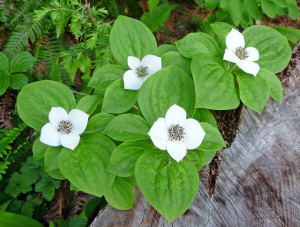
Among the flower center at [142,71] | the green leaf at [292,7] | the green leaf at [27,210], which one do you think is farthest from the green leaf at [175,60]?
the green leaf at [27,210]

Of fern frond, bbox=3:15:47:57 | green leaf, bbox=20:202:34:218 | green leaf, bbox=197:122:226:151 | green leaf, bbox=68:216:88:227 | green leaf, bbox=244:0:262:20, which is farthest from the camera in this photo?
fern frond, bbox=3:15:47:57

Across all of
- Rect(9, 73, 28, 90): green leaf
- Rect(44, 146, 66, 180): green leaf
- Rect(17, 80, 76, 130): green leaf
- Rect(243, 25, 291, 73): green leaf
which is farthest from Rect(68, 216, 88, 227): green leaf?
Rect(243, 25, 291, 73): green leaf

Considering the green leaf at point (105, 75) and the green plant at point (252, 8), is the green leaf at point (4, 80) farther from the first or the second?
the green plant at point (252, 8)

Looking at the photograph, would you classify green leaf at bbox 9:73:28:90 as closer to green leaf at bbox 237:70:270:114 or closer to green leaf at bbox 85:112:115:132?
green leaf at bbox 85:112:115:132

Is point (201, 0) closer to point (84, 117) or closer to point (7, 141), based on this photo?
point (84, 117)

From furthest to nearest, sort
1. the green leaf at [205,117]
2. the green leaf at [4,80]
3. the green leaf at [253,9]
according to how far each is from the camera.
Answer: the green leaf at [253,9]
the green leaf at [4,80]
the green leaf at [205,117]

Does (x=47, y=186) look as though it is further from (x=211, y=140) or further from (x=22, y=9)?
(x=22, y=9)
